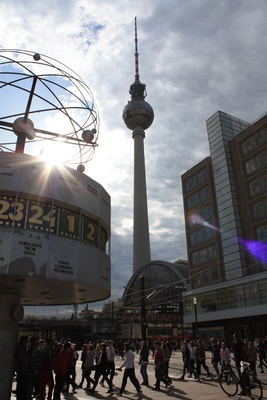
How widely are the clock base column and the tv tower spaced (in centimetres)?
7870

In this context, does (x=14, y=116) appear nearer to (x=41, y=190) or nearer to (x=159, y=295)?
(x=41, y=190)

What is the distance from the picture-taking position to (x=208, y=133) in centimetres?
5528

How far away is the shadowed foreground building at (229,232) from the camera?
139 ft

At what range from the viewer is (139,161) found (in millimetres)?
105250

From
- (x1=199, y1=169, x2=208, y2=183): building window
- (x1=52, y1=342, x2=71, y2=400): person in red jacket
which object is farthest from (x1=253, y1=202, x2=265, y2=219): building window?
(x1=52, y1=342, x2=71, y2=400): person in red jacket

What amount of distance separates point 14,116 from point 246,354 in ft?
37.9

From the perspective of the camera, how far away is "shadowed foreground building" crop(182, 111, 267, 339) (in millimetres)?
42312

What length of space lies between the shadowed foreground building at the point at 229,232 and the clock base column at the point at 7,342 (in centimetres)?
3283

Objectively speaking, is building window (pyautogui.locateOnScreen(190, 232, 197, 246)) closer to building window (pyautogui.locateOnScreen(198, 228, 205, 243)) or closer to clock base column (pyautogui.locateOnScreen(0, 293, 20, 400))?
building window (pyautogui.locateOnScreen(198, 228, 205, 243))

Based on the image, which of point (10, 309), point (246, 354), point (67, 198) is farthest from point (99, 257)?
point (246, 354)

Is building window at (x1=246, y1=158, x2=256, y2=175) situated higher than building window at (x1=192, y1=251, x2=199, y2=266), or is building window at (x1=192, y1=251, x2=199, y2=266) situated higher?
building window at (x1=246, y1=158, x2=256, y2=175)

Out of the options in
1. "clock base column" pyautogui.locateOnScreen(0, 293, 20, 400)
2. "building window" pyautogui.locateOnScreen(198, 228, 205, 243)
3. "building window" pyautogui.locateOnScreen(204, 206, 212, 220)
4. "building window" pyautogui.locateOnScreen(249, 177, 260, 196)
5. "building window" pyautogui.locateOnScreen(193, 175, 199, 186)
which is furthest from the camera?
"building window" pyautogui.locateOnScreen(193, 175, 199, 186)

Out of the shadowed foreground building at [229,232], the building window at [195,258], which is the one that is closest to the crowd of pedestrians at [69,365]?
the shadowed foreground building at [229,232]

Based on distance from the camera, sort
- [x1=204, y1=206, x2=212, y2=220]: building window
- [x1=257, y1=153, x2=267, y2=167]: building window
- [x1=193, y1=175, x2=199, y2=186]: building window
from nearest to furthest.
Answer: [x1=257, y1=153, x2=267, y2=167]: building window, [x1=204, y1=206, x2=212, y2=220]: building window, [x1=193, y1=175, x2=199, y2=186]: building window
